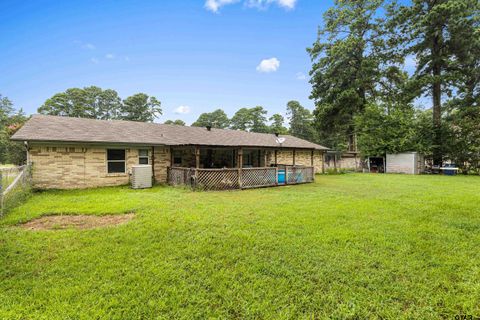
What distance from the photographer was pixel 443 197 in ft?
26.0

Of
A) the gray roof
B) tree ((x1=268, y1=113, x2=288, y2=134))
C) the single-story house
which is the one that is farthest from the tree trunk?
tree ((x1=268, y1=113, x2=288, y2=134))

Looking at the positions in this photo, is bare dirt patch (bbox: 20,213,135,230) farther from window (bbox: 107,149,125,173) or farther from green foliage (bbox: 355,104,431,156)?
green foliage (bbox: 355,104,431,156)

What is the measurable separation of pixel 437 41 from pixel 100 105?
5589 cm

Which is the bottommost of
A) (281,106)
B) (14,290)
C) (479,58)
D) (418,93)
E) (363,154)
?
(14,290)

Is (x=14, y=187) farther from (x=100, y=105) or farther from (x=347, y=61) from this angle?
(x=100, y=105)

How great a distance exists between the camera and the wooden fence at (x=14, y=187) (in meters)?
5.89

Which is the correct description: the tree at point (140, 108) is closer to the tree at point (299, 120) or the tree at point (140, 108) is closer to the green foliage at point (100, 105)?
the green foliage at point (100, 105)

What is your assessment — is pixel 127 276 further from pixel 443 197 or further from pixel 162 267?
pixel 443 197

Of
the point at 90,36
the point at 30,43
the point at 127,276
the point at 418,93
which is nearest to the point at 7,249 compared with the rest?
the point at 127,276

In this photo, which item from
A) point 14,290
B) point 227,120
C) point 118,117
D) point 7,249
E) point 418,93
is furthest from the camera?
point 227,120

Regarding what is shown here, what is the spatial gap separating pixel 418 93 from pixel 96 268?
27759 mm

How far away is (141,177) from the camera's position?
10.1 metres

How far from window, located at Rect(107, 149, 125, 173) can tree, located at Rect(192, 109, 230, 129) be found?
139 ft

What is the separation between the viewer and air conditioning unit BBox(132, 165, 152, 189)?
9.97m
